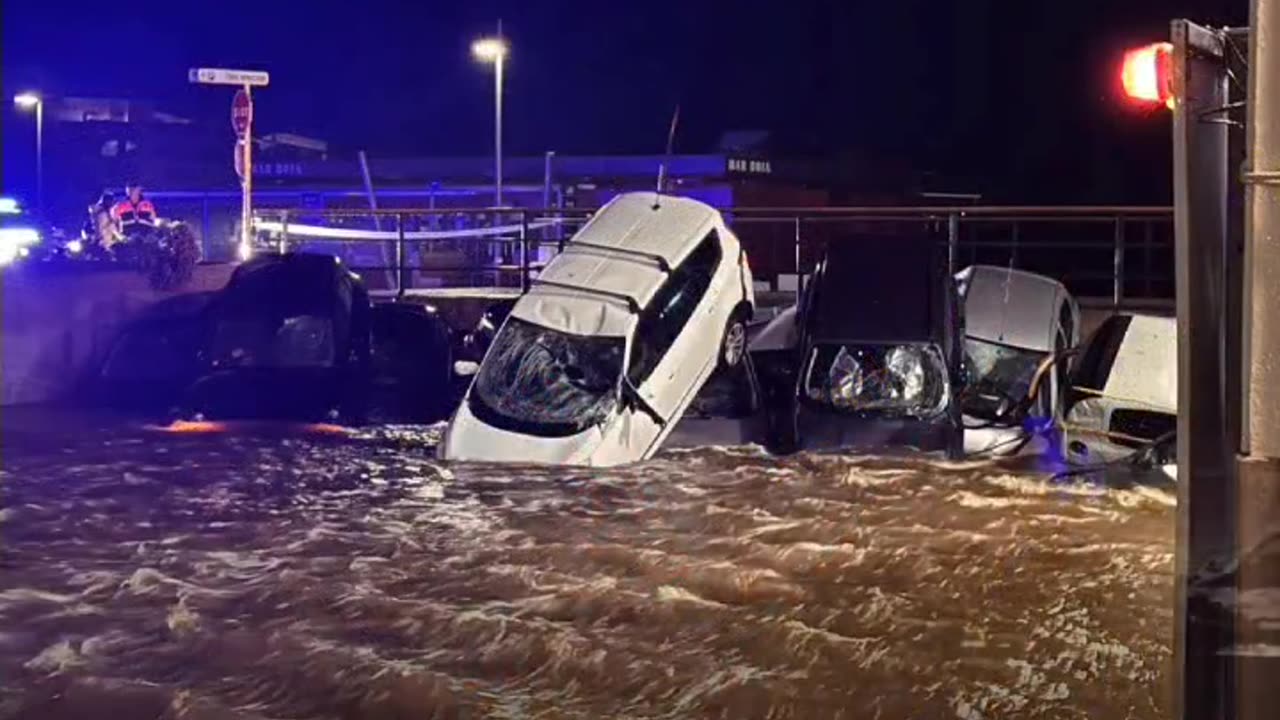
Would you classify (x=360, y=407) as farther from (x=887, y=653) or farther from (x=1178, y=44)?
(x=1178, y=44)

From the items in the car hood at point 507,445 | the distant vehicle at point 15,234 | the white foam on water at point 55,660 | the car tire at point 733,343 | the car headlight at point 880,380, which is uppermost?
the distant vehicle at point 15,234

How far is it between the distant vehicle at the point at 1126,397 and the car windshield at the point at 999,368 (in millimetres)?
1743

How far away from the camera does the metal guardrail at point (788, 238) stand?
1603 cm

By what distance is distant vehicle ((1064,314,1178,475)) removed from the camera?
10867mm

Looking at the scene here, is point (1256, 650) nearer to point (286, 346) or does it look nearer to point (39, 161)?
point (286, 346)

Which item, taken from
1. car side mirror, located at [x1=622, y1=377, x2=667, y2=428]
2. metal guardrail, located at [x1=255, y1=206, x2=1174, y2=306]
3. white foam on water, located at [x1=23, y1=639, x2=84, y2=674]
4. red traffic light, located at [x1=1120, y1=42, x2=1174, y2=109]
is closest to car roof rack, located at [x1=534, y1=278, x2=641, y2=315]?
car side mirror, located at [x1=622, y1=377, x2=667, y2=428]

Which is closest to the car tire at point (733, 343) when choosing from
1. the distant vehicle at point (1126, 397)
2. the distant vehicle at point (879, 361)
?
the distant vehicle at point (879, 361)

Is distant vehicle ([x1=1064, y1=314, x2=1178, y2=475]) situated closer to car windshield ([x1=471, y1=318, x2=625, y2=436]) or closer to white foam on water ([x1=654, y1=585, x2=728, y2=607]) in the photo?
car windshield ([x1=471, y1=318, x2=625, y2=436])

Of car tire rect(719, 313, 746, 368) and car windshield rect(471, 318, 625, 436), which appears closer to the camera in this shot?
car windshield rect(471, 318, 625, 436)

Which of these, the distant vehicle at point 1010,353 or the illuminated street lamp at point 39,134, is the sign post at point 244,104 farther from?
the illuminated street lamp at point 39,134

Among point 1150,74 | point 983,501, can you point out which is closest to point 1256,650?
point 1150,74

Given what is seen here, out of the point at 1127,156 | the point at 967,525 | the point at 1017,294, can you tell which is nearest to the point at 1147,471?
the point at 967,525

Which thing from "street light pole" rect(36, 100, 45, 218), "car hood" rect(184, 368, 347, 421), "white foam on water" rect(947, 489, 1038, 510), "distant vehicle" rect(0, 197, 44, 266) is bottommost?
"white foam on water" rect(947, 489, 1038, 510)

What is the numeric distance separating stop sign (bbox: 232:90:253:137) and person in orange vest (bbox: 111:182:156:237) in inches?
152
